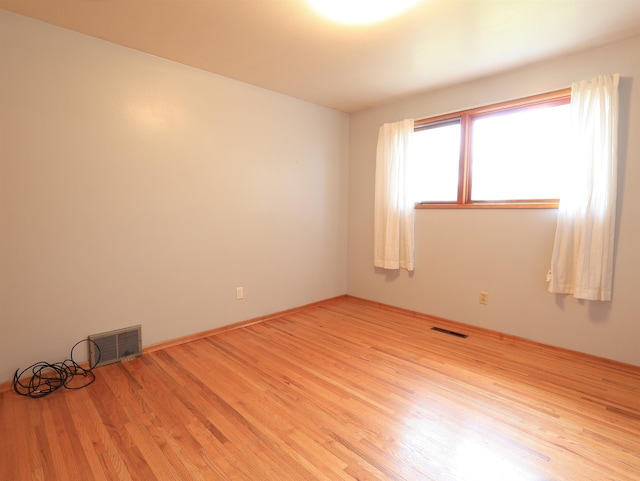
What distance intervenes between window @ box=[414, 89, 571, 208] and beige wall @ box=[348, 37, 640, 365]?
11 cm

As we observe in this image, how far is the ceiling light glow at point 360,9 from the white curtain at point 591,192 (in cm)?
157

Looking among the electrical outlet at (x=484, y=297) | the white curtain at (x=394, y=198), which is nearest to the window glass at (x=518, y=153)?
the white curtain at (x=394, y=198)

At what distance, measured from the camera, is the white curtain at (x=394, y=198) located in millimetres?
3479

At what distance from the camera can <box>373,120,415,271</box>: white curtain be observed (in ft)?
11.4

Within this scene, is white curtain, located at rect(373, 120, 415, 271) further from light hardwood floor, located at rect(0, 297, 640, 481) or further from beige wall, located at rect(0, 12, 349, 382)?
light hardwood floor, located at rect(0, 297, 640, 481)

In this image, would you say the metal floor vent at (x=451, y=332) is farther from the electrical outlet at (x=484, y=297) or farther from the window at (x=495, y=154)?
the window at (x=495, y=154)

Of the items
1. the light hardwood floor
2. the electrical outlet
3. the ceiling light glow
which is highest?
the ceiling light glow

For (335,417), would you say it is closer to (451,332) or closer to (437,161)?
(451,332)

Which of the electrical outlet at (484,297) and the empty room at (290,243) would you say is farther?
the electrical outlet at (484,297)

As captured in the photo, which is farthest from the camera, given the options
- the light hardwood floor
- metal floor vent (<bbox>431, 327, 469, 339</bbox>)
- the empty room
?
metal floor vent (<bbox>431, 327, 469, 339</bbox>)

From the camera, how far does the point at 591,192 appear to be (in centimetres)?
238

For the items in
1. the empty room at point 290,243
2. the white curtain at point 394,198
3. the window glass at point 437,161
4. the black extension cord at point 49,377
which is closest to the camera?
the empty room at point 290,243

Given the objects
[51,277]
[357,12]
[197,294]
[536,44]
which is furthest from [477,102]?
[51,277]

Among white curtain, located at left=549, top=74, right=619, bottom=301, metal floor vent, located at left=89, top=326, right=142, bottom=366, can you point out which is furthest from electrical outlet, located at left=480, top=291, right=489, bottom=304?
metal floor vent, located at left=89, top=326, right=142, bottom=366
